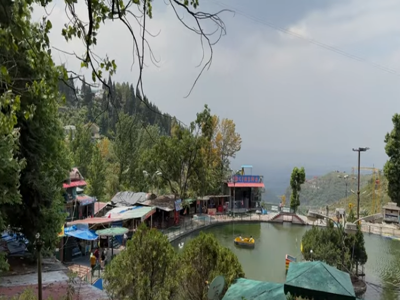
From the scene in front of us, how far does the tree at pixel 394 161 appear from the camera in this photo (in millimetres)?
19766

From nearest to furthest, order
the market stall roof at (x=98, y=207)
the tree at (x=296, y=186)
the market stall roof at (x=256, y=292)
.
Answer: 1. the market stall roof at (x=256, y=292)
2. the market stall roof at (x=98, y=207)
3. the tree at (x=296, y=186)

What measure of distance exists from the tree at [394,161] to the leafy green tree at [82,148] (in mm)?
21916

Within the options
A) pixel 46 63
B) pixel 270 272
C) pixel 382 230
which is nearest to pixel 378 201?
pixel 382 230

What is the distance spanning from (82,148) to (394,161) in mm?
22696

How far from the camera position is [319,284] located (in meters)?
5.50

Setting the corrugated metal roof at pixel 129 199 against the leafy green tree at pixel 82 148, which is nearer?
the corrugated metal roof at pixel 129 199

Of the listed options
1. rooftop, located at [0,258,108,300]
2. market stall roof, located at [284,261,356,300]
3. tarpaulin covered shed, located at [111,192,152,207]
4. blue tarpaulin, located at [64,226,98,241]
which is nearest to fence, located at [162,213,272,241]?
tarpaulin covered shed, located at [111,192,152,207]

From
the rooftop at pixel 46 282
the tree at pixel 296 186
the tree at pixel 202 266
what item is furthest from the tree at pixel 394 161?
the rooftop at pixel 46 282

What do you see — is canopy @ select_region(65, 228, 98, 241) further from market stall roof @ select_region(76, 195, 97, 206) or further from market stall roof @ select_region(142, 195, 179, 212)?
market stall roof @ select_region(142, 195, 179, 212)

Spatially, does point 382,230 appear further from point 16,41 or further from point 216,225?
point 16,41

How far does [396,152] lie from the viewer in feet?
65.5

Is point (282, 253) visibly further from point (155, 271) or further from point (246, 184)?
point (155, 271)

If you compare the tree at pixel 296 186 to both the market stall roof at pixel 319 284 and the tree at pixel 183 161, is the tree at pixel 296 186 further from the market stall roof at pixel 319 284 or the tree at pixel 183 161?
the market stall roof at pixel 319 284

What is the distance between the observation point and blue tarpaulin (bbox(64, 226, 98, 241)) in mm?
12988
